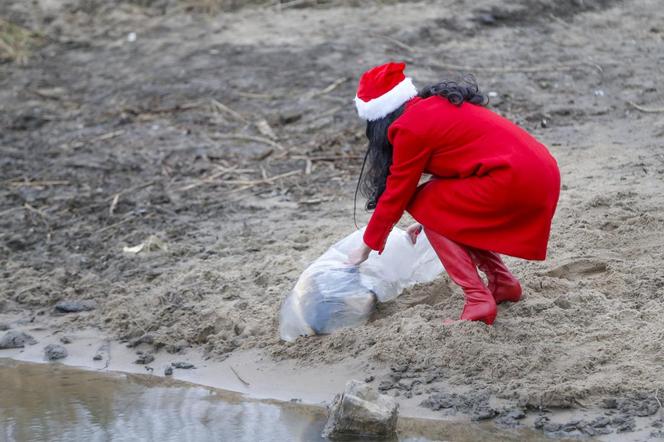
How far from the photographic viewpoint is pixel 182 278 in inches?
227

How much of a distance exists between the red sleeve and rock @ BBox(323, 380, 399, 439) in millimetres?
628

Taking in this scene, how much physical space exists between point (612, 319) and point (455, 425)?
0.92 meters

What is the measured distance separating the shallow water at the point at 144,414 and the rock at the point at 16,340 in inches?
10.8

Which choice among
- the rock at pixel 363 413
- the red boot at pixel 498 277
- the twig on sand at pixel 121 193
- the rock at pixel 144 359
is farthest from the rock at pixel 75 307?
the red boot at pixel 498 277

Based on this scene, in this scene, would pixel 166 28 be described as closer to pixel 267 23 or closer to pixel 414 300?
pixel 267 23

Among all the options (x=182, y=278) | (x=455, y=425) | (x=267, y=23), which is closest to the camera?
(x=455, y=425)

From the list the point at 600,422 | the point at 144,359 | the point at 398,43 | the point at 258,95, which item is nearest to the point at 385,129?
the point at 600,422

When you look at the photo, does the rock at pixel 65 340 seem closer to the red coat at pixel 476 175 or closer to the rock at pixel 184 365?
the rock at pixel 184 365

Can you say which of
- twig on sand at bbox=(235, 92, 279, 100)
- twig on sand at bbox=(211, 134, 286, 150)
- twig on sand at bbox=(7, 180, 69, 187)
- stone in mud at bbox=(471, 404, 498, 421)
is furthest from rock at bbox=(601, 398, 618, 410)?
twig on sand at bbox=(235, 92, 279, 100)

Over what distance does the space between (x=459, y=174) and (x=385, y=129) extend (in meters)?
0.35

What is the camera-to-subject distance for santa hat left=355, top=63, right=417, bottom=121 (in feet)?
14.3

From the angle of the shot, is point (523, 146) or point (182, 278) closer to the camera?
point (523, 146)

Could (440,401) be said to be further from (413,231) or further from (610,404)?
(413,231)

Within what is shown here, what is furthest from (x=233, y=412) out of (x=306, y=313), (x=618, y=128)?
(x=618, y=128)
